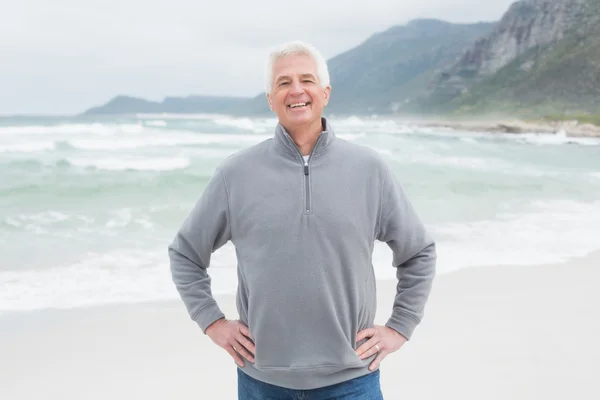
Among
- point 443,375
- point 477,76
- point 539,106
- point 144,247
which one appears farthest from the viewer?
point 477,76

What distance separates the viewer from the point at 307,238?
1.68m

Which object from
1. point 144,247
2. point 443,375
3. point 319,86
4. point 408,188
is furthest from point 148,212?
point 319,86

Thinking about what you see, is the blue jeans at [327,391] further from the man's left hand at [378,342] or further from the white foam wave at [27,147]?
the white foam wave at [27,147]

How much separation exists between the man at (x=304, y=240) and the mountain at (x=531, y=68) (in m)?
73.6

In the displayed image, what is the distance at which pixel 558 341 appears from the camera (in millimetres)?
4270

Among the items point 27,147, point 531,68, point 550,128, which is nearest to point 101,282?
point 27,147

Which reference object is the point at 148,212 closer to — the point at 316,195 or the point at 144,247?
the point at 144,247

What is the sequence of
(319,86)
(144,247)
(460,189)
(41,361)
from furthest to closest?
(460,189) → (144,247) → (41,361) → (319,86)

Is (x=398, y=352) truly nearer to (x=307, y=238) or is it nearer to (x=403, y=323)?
(x=403, y=323)

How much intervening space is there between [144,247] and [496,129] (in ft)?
191

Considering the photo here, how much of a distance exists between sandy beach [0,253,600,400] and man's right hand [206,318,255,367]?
1.83 meters

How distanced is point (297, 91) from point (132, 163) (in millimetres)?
19982

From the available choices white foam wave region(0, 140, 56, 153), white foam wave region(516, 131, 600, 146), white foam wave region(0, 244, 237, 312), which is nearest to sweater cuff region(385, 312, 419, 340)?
white foam wave region(0, 244, 237, 312)

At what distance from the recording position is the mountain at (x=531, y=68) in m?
77.3
